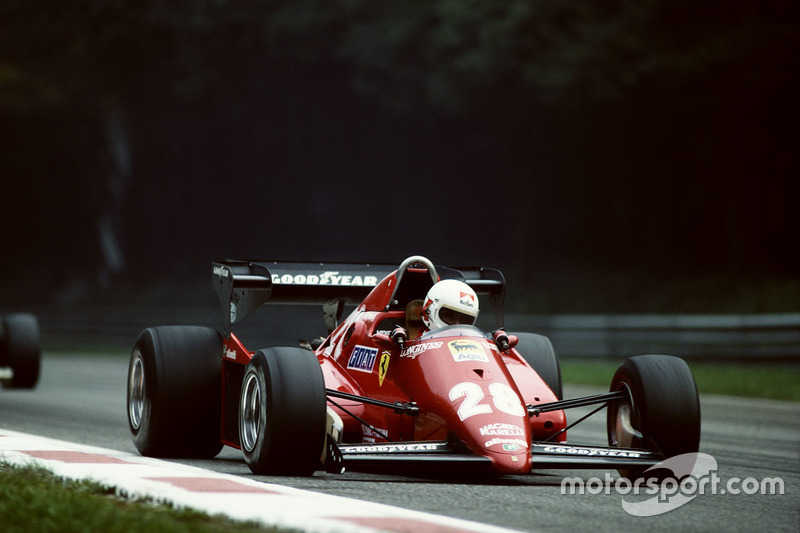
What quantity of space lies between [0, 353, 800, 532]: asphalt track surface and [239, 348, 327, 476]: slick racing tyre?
11 cm

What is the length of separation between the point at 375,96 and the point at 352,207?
6.95 metres

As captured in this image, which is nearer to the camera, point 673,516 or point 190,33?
point 673,516

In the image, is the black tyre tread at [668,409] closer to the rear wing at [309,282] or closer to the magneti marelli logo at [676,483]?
the magneti marelli logo at [676,483]

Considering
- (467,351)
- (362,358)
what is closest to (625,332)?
(362,358)

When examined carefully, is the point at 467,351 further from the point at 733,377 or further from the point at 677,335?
the point at 677,335

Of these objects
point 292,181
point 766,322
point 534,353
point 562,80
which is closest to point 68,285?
point 292,181

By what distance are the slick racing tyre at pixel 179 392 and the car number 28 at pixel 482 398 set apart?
224cm

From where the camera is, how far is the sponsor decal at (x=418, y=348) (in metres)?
8.20

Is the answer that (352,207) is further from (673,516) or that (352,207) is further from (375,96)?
(673,516)

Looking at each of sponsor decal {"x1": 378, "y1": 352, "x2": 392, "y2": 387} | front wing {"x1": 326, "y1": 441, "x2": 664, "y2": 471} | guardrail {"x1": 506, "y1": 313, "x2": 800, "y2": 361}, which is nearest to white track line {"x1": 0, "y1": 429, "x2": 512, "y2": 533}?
front wing {"x1": 326, "y1": 441, "x2": 664, "y2": 471}

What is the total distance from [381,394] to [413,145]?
30231 millimetres

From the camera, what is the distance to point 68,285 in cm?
4666

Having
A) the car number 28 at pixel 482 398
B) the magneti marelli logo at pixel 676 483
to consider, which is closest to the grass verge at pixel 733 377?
the magneti marelli logo at pixel 676 483

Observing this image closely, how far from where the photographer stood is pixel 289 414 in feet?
24.9
